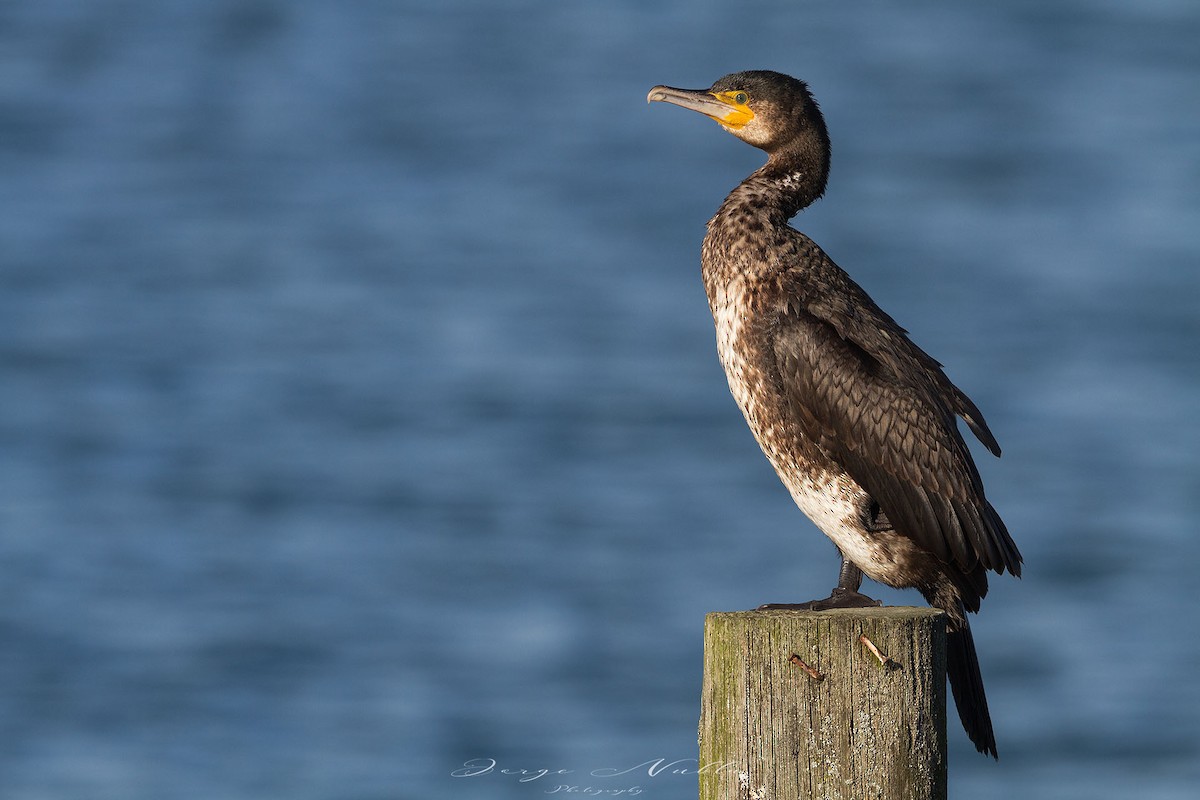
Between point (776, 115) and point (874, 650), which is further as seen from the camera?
point (776, 115)

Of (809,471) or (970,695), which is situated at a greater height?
(809,471)

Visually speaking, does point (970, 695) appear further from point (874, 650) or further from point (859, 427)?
point (874, 650)

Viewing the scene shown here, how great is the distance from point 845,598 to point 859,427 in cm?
64

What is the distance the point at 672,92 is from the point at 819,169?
0.71m

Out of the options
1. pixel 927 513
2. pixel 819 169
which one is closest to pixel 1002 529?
pixel 927 513

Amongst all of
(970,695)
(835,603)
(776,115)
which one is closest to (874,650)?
(835,603)

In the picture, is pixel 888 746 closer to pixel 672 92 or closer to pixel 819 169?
pixel 819 169

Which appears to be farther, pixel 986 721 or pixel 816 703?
pixel 986 721

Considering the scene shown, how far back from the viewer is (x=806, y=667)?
3580 millimetres

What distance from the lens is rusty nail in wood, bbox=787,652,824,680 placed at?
141 inches

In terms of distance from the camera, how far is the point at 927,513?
191 inches

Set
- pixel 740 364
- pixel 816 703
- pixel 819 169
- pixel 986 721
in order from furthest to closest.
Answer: pixel 819 169, pixel 740 364, pixel 986 721, pixel 816 703

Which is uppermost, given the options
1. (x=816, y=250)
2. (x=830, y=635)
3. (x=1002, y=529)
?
(x=816, y=250)

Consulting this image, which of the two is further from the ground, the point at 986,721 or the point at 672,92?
the point at 672,92
